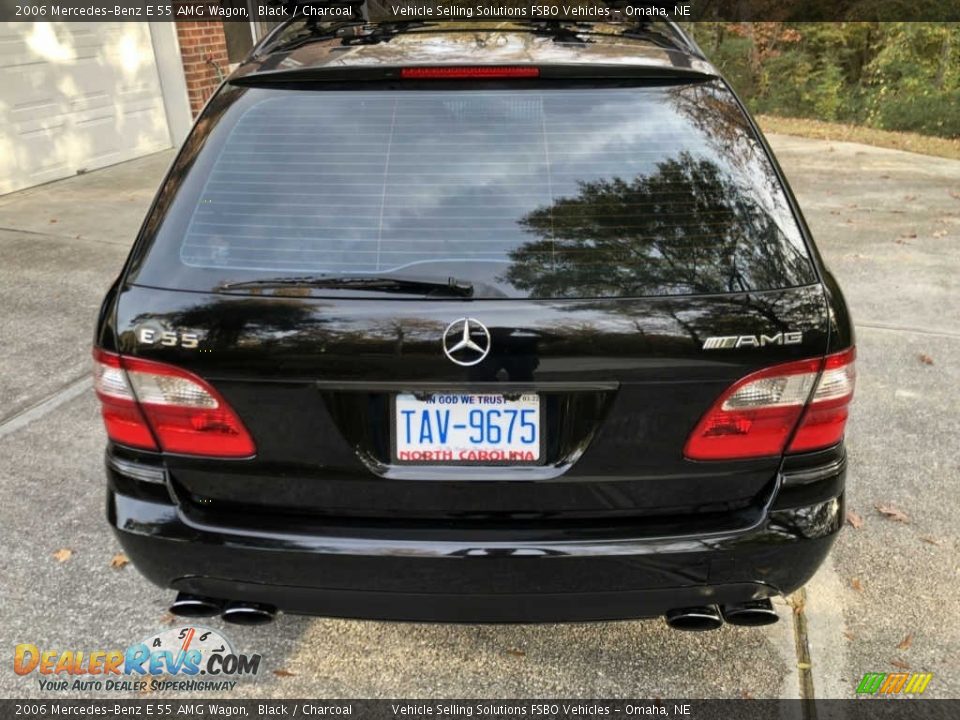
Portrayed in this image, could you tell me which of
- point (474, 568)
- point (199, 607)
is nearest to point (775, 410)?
point (474, 568)

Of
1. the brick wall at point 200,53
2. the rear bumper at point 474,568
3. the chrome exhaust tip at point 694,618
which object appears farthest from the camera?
the brick wall at point 200,53

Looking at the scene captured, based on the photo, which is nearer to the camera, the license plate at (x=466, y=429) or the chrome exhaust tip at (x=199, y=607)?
the license plate at (x=466, y=429)

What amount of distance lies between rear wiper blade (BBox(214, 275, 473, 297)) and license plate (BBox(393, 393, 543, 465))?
237mm

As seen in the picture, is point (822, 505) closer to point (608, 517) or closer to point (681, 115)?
point (608, 517)

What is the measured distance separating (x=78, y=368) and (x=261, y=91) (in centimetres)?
285

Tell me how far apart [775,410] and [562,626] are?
1.15 metres

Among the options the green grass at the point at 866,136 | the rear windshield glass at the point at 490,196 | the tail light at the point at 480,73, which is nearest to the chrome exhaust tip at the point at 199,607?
the rear windshield glass at the point at 490,196

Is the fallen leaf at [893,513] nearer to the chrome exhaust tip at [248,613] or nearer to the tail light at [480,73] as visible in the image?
the tail light at [480,73]

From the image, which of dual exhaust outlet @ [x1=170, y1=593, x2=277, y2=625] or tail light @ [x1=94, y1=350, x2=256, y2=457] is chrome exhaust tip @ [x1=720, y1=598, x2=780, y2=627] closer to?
dual exhaust outlet @ [x1=170, y1=593, x2=277, y2=625]

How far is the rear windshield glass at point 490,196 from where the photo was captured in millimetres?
1955

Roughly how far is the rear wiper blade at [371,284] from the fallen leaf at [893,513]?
2.33 m

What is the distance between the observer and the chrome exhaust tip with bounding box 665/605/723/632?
213 centimetres

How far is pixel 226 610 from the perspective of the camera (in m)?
2.16

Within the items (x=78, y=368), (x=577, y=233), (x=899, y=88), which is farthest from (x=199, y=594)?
(x=899, y=88)
